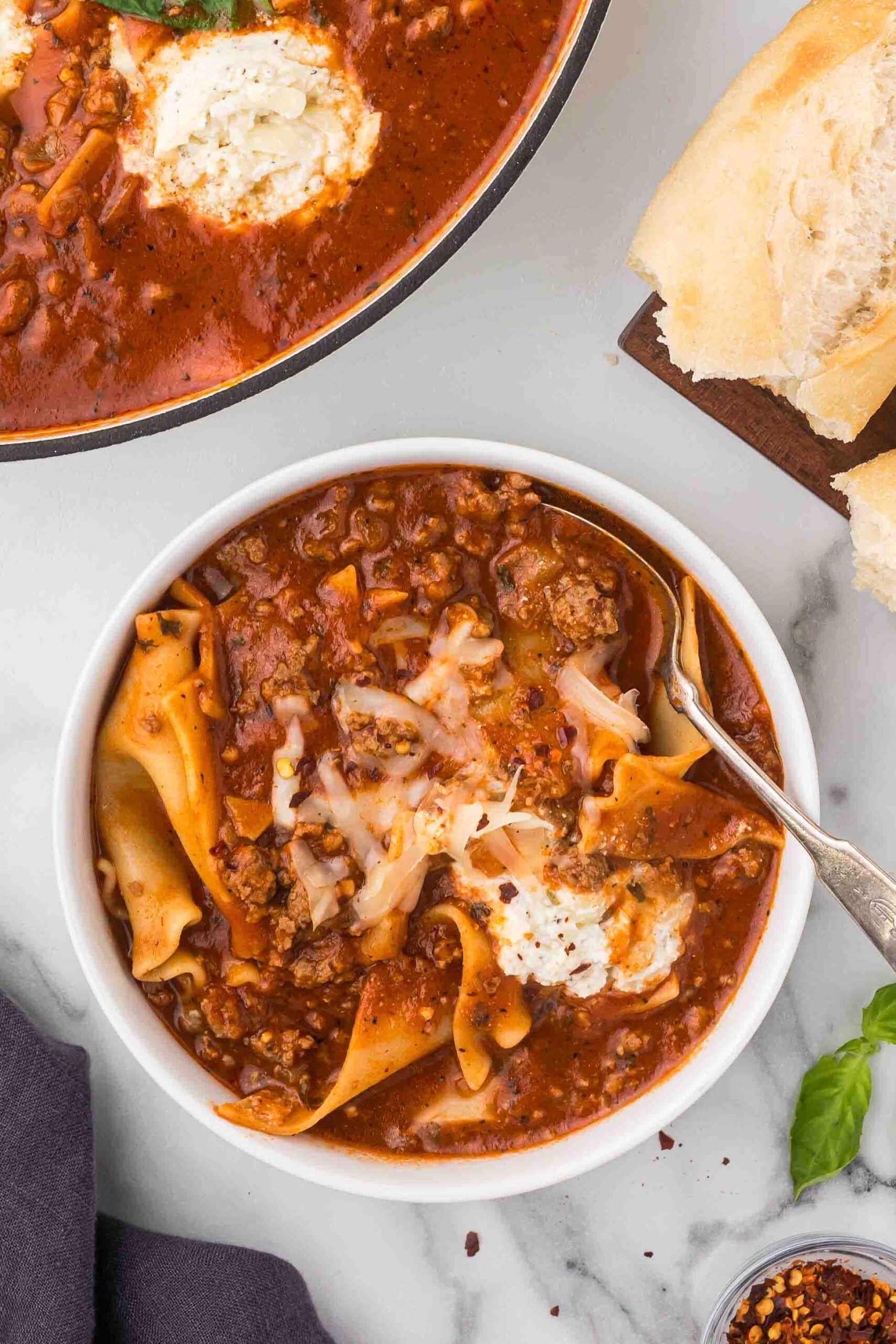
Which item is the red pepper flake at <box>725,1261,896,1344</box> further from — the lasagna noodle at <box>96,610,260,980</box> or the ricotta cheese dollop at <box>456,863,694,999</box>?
the lasagna noodle at <box>96,610,260,980</box>

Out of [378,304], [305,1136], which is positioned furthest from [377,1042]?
[378,304]

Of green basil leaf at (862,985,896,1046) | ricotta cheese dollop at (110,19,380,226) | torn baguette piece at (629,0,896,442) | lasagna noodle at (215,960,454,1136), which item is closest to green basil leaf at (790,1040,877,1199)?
green basil leaf at (862,985,896,1046)

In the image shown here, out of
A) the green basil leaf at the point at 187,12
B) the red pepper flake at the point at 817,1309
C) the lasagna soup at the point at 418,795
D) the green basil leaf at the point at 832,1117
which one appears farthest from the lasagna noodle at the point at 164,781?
the red pepper flake at the point at 817,1309

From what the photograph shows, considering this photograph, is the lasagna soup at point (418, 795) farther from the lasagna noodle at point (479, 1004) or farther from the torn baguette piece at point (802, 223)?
the torn baguette piece at point (802, 223)

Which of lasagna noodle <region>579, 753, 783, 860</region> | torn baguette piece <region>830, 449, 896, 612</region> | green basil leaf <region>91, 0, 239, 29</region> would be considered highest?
green basil leaf <region>91, 0, 239, 29</region>

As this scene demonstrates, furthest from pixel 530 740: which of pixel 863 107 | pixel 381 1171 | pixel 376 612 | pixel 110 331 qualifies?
pixel 863 107

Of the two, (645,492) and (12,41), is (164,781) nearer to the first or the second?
(645,492)
